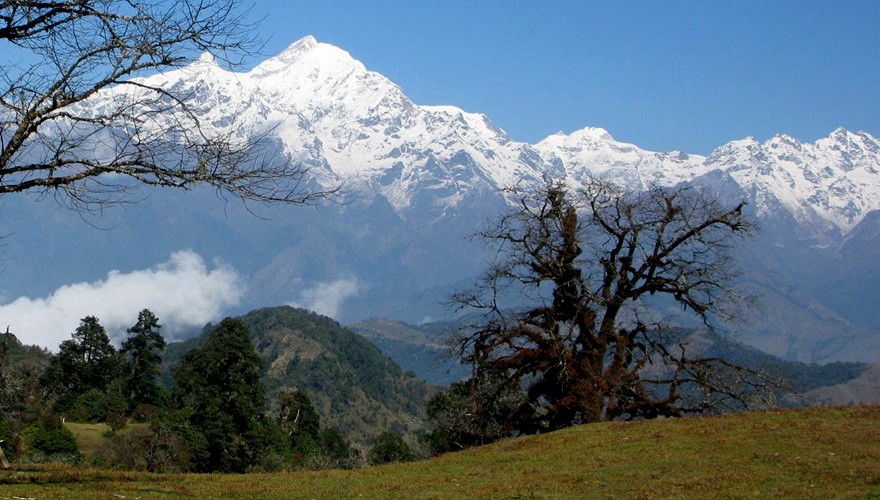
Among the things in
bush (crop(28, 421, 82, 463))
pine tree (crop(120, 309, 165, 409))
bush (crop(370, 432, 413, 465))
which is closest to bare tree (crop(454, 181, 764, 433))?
bush (crop(28, 421, 82, 463))

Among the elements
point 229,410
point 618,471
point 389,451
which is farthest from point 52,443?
point 618,471

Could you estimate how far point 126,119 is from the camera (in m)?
14.9

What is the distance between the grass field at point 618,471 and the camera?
16078 millimetres

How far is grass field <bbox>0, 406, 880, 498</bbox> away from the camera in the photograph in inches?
633

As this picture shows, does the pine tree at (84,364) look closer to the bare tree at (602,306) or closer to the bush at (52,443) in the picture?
the bush at (52,443)

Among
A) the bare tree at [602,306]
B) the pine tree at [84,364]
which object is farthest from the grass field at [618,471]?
the pine tree at [84,364]

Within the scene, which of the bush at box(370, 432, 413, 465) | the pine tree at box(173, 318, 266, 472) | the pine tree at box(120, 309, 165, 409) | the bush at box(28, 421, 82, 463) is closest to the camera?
the pine tree at box(173, 318, 266, 472)

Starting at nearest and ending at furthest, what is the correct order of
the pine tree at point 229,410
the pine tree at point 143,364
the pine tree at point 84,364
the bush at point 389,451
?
1. the pine tree at point 229,410
2. the bush at point 389,451
3. the pine tree at point 143,364
4. the pine tree at point 84,364

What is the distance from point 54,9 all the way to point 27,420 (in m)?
79.2

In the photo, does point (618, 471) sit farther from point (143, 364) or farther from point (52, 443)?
point (143, 364)

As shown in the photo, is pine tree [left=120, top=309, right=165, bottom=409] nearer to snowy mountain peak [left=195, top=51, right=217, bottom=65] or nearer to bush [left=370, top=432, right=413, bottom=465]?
bush [left=370, top=432, right=413, bottom=465]

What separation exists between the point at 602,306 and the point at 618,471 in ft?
36.4

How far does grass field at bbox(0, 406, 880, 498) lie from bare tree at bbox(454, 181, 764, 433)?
4194mm

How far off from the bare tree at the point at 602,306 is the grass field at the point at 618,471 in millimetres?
4194
